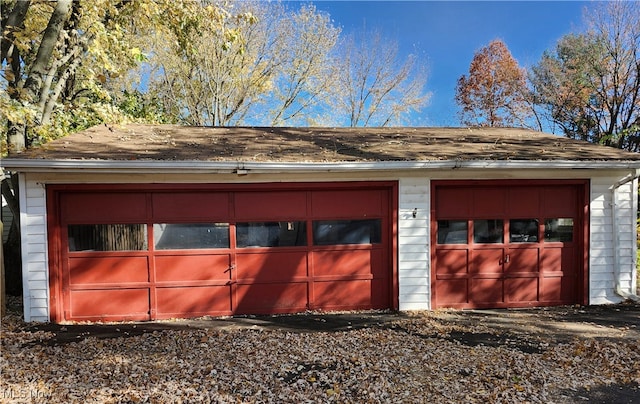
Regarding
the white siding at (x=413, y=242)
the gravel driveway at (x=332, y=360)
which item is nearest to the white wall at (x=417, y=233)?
the white siding at (x=413, y=242)

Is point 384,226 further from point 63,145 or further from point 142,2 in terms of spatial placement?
point 142,2

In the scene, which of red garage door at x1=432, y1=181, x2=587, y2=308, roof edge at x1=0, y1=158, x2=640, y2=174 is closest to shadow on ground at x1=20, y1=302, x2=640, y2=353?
red garage door at x1=432, y1=181, x2=587, y2=308

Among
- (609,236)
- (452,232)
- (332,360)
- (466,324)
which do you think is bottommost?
(466,324)

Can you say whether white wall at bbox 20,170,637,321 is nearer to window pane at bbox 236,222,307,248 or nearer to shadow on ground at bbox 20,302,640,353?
shadow on ground at bbox 20,302,640,353

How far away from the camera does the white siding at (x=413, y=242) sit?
6328mm

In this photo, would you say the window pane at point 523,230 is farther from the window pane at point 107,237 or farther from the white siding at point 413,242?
the window pane at point 107,237

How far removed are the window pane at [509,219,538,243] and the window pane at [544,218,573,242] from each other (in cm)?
25

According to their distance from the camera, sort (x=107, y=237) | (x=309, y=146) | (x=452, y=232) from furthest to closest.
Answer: (x=309, y=146), (x=452, y=232), (x=107, y=237)

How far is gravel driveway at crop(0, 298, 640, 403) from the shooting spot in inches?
137

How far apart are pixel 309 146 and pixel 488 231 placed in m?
3.45

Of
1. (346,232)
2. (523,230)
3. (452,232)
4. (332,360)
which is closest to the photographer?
(332,360)

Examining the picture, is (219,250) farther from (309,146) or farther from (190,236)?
(309,146)

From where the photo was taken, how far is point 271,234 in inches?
248

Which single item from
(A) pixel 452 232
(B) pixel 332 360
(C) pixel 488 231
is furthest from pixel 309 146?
(B) pixel 332 360
